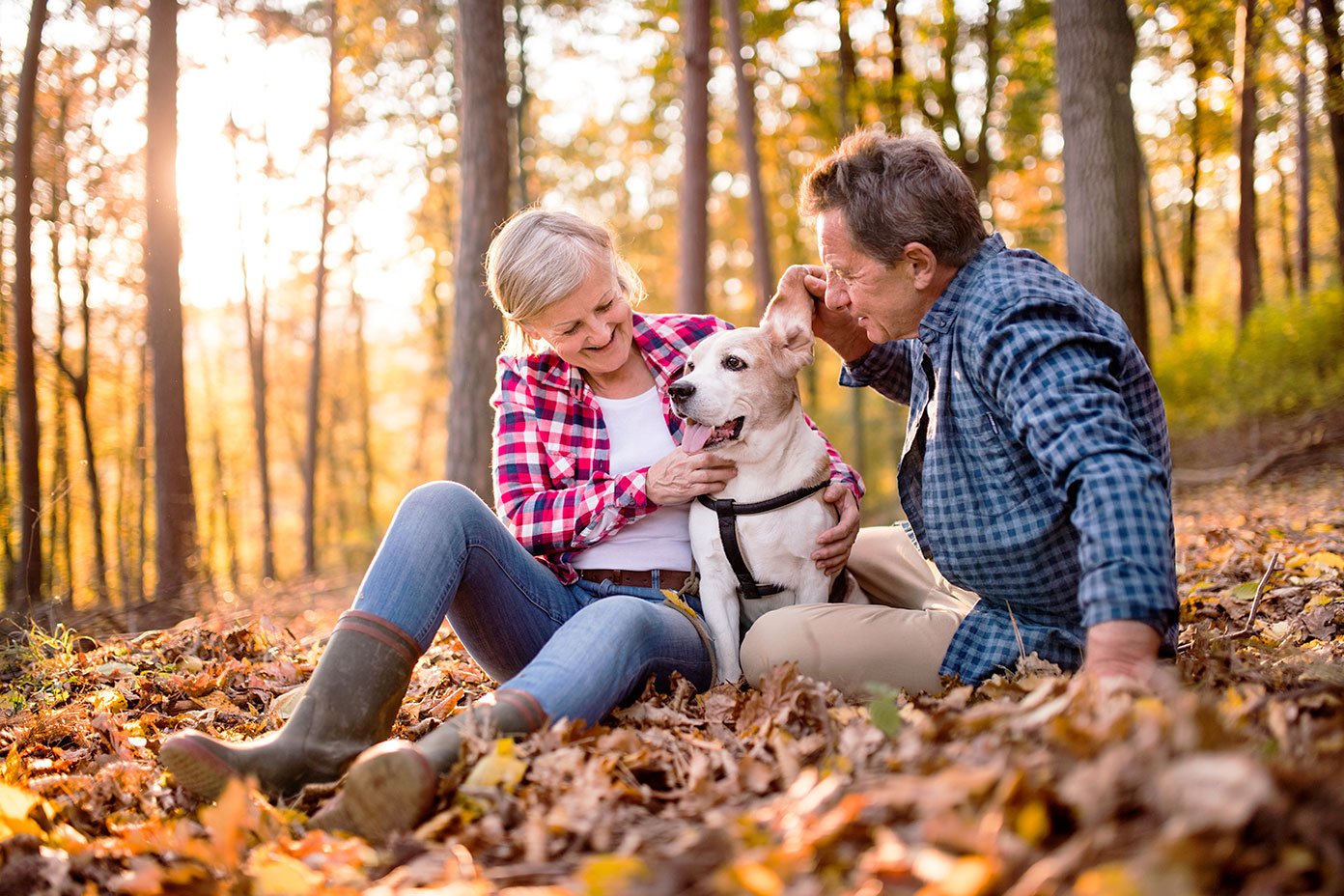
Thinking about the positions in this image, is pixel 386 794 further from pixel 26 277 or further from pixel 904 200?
pixel 26 277

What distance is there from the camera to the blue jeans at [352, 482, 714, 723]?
268cm

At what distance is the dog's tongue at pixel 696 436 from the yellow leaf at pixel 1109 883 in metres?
2.47

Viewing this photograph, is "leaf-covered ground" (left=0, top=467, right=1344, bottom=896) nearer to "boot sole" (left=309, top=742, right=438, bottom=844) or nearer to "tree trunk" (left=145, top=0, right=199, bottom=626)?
"boot sole" (left=309, top=742, right=438, bottom=844)

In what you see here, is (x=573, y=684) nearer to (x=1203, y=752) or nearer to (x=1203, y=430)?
(x=1203, y=752)

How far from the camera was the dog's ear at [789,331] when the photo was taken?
12.3ft

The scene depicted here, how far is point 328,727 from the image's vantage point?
2605 mm

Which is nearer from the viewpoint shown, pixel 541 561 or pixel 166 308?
pixel 541 561

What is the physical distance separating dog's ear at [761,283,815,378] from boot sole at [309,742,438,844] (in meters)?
2.17

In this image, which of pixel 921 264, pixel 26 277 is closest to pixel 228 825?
pixel 921 264

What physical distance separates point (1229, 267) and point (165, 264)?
3544 cm

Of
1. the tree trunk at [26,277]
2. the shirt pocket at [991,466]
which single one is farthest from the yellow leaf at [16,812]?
the tree trunk at [26,277]

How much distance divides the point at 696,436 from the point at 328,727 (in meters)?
1.69

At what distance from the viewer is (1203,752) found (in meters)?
1.58

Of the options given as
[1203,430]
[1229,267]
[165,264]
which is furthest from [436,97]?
[1229,267]
